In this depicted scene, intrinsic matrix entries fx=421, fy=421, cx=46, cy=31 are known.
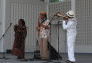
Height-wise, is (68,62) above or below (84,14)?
below

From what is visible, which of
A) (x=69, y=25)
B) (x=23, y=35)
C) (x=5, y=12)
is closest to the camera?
(x=69, y=25)

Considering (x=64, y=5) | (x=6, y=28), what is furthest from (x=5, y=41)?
(x=64, y=5)

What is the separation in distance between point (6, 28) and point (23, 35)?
103 inches

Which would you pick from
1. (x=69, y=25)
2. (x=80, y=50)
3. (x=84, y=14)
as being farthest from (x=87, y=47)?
(x=69, y=25)

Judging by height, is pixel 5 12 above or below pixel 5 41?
above

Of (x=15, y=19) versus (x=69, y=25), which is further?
(x=15, y=19)

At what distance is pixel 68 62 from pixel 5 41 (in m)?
4.65

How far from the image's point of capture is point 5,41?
1861 centimetres

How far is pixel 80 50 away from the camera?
18688 mm

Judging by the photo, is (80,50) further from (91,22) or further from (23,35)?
(23,35)

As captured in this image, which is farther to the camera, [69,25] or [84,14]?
[84,14]

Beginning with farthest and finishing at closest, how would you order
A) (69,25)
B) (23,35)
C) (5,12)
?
(5,12) < (23,35) < (69,25)

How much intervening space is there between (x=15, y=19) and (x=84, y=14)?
3080mm

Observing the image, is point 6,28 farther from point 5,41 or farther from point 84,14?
point 84,14
